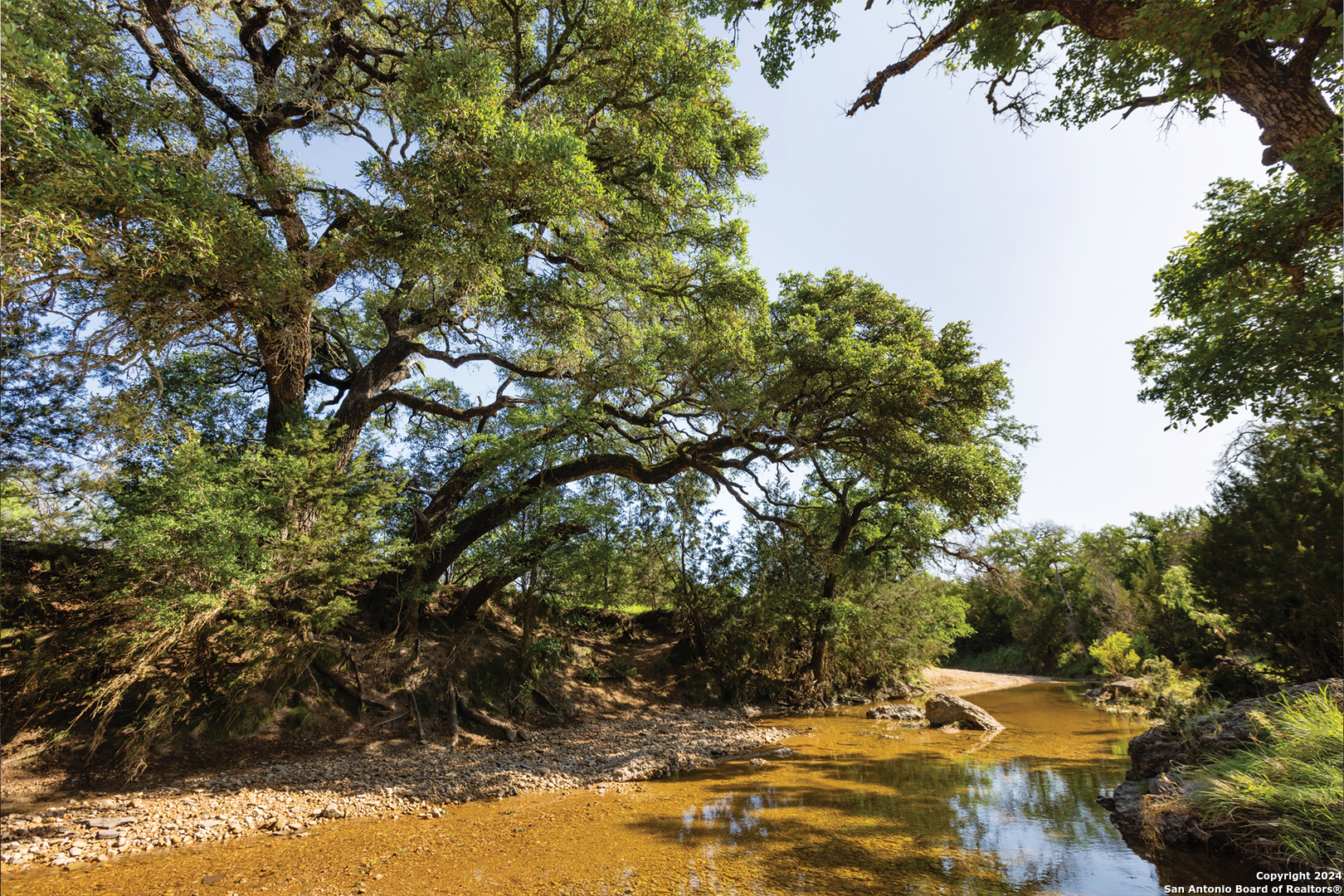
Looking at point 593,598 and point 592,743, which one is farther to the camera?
point 593,598

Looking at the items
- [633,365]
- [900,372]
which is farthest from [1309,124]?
[633,365]

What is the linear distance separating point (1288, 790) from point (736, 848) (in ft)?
14.0

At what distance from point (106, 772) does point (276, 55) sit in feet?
32.6

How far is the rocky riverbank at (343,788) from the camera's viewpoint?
15.4 ft

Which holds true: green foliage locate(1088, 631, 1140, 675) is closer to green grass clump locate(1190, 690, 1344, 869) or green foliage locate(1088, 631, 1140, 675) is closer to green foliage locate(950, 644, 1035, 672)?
green grass clump locate(1190, 690, 1344, 869)

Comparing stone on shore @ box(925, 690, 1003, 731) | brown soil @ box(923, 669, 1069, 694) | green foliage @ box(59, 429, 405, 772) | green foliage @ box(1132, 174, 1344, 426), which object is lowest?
brown soil @ box(923, 669, 1069, 694)

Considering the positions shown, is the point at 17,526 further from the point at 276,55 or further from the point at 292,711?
the point at 276,55

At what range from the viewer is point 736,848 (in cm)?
490

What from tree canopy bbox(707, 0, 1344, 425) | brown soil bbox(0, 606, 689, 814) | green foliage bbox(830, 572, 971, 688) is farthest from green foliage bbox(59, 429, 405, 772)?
green foliage bbox(830, 572, 971, 688)

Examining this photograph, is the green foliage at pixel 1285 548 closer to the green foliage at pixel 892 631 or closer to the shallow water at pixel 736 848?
the shallow water at pixel 736 848

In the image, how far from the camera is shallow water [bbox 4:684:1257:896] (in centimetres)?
409

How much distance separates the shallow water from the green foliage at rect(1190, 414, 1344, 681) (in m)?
2.66

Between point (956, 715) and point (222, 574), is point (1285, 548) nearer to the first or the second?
point (956, 715)

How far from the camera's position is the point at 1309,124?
4641 millimetres
